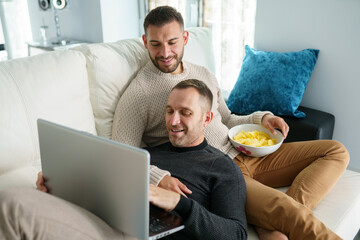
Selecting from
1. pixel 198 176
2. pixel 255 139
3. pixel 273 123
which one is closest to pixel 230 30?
pixel 273 123

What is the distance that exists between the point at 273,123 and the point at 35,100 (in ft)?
3.77

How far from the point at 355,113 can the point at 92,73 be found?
1686 millimetres

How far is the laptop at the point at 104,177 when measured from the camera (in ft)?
2.80

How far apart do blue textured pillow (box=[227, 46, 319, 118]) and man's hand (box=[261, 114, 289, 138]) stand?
1.19 ft

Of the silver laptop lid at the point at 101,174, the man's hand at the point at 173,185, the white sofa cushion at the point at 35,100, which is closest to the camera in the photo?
the silver laptop lid at the point at 101,174

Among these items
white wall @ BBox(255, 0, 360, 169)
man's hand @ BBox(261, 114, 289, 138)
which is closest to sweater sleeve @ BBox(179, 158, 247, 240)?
man's hand @ BBox(261, 114, 289, 138)

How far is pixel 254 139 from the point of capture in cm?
169

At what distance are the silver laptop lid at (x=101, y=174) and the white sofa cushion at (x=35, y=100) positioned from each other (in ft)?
1.07

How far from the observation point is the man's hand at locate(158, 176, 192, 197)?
1.21m

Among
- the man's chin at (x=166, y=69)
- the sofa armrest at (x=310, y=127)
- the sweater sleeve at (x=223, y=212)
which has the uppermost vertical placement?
the man's chin at (x=166, y=69)

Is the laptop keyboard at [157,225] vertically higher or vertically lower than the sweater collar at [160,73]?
lower

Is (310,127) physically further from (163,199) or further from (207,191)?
(163,199)

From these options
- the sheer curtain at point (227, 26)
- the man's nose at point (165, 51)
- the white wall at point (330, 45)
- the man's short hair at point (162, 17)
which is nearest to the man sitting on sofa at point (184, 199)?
the man's nose at point (165, 51)

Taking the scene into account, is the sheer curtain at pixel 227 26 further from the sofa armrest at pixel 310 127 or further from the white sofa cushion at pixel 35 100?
the white sofa cushion at pixel 35 100
